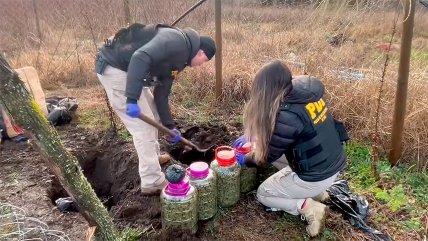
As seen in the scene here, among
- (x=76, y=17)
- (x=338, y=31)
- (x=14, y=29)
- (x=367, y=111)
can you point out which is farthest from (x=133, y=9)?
(x=367, y=111)

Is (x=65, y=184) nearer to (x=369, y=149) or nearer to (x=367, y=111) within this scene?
(x=369, y=149)

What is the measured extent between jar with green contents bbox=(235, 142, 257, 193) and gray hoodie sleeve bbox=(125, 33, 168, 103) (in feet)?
Answer: 3.23

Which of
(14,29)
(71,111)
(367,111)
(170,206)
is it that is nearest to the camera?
(170,206)

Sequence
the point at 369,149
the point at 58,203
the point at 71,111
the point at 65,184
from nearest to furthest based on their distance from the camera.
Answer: the point at 65,184 < the point at 58,203 < the point at 369,149 < the point at 71,111

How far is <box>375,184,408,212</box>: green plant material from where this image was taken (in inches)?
128

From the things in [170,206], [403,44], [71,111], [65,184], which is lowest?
[71,111]

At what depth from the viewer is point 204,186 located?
2.98 m

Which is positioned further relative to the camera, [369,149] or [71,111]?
[71,111]

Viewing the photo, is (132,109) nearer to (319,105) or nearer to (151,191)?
(151,191)

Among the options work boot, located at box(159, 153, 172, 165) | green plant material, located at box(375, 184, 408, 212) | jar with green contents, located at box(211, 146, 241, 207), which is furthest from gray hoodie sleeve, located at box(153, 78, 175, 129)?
green plant material, located at box(375, 184, 408, 212)

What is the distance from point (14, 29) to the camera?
27.0 ft

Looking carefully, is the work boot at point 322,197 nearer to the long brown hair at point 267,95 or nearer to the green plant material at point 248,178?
the green plant material at point 248,178

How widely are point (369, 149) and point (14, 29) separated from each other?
7.46 meters

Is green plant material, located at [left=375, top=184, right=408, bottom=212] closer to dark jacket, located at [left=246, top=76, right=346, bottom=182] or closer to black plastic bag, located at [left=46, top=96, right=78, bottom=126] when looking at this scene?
dark jacket, located at [left=246, top=76, right=346, bottom=182]
